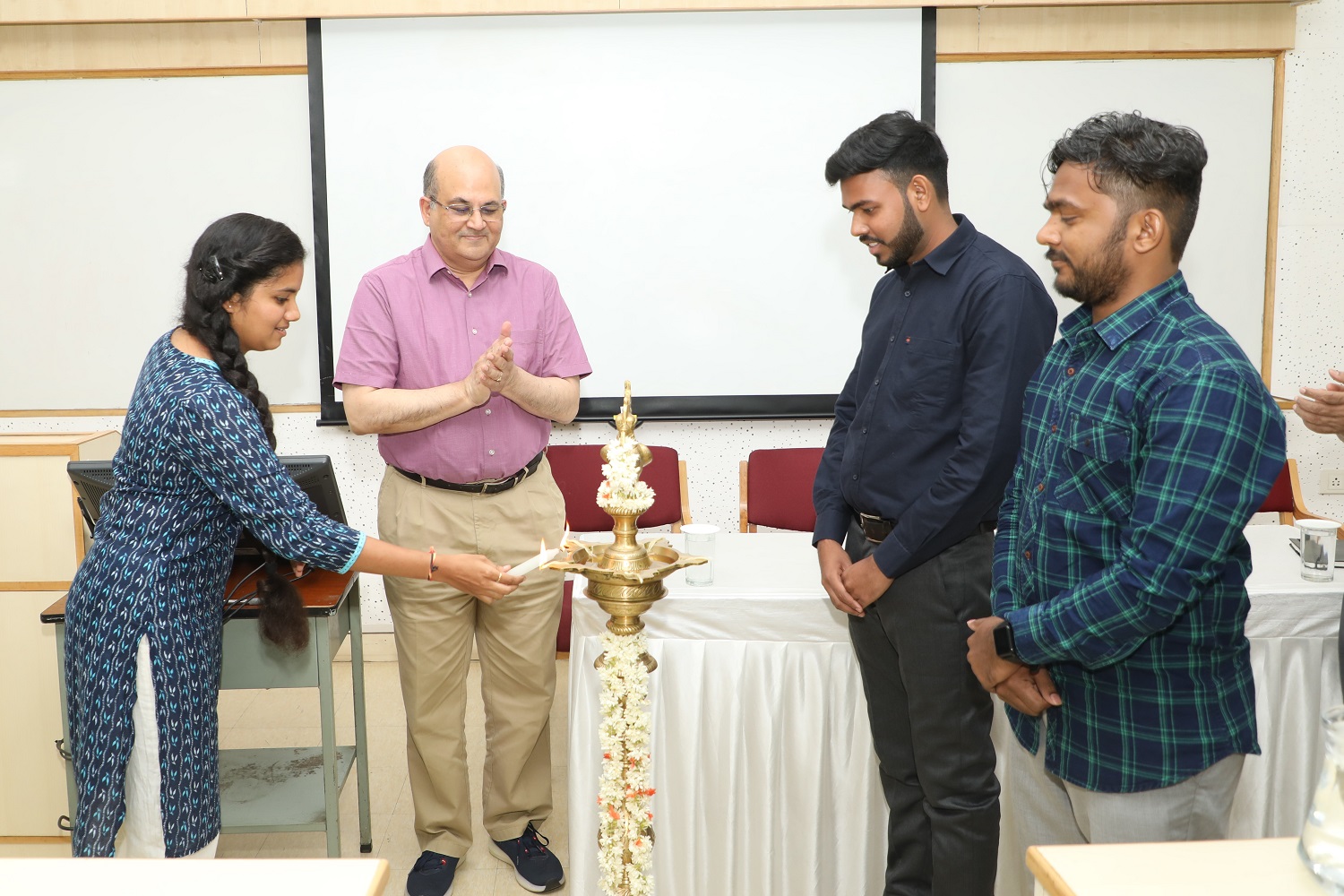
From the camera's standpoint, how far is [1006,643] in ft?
5.50

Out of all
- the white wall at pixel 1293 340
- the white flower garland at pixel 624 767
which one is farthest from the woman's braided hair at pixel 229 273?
the white wall at pixel 1293 340

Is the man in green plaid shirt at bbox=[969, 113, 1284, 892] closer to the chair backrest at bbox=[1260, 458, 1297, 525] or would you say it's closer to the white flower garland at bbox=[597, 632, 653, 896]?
the white flower garland at bbox=[597, 632, 653, 896]

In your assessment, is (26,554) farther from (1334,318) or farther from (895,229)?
(1334,318)

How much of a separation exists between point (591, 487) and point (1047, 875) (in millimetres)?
2727

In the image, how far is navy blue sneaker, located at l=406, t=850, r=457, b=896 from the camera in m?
2.60

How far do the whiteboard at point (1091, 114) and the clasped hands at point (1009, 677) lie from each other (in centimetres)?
261

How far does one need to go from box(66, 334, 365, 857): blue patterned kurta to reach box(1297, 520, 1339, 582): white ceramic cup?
7.27ft

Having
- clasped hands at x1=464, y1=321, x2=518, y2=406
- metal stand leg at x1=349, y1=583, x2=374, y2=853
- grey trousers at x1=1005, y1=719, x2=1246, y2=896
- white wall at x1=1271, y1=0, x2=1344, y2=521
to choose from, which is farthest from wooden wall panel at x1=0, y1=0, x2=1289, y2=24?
grey trousers at x1=1005, y1=719, x2=1246, y2=896

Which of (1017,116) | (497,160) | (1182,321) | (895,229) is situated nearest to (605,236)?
(497,160)

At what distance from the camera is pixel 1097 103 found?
161 inches

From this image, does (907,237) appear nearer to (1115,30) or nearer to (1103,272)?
(1103,272)

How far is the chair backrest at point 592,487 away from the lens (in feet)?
12.5

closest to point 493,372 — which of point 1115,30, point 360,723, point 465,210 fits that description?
point 465,210

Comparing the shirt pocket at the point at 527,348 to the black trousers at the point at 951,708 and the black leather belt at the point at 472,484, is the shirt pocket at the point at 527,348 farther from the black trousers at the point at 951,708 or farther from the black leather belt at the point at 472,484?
the black trousers at the point at 951,708
